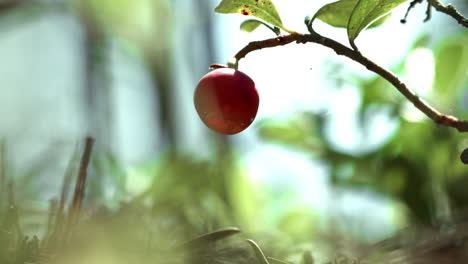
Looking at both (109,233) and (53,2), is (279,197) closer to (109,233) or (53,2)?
(109,233)

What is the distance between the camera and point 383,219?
1399 millimetres

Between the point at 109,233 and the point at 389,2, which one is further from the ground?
the point at 389,2

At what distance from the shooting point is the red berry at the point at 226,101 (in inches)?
24.1

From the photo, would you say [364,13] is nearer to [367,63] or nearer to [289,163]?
[367,63]

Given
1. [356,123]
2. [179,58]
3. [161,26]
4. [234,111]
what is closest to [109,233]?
[234,111]

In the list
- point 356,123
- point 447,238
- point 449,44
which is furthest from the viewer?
point 356,123

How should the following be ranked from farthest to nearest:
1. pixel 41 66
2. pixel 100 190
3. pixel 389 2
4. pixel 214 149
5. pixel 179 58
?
pixel 41 66 < pixel 179 58 < pixel 214 149 < pixel 100 190 < pixel 389 2

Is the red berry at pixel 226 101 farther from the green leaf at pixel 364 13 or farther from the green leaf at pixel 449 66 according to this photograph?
the green leaf at pixel 449 66

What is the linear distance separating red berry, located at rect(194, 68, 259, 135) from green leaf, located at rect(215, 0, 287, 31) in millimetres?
73

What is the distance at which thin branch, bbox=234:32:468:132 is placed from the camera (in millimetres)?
531

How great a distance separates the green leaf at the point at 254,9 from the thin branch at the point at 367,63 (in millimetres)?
32

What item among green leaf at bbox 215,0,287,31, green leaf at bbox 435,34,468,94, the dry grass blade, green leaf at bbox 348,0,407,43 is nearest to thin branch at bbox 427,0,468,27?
green leaf at bbox 348,0,407,43

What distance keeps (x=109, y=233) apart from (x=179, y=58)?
2.32 m

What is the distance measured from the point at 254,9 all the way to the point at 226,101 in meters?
0.11
